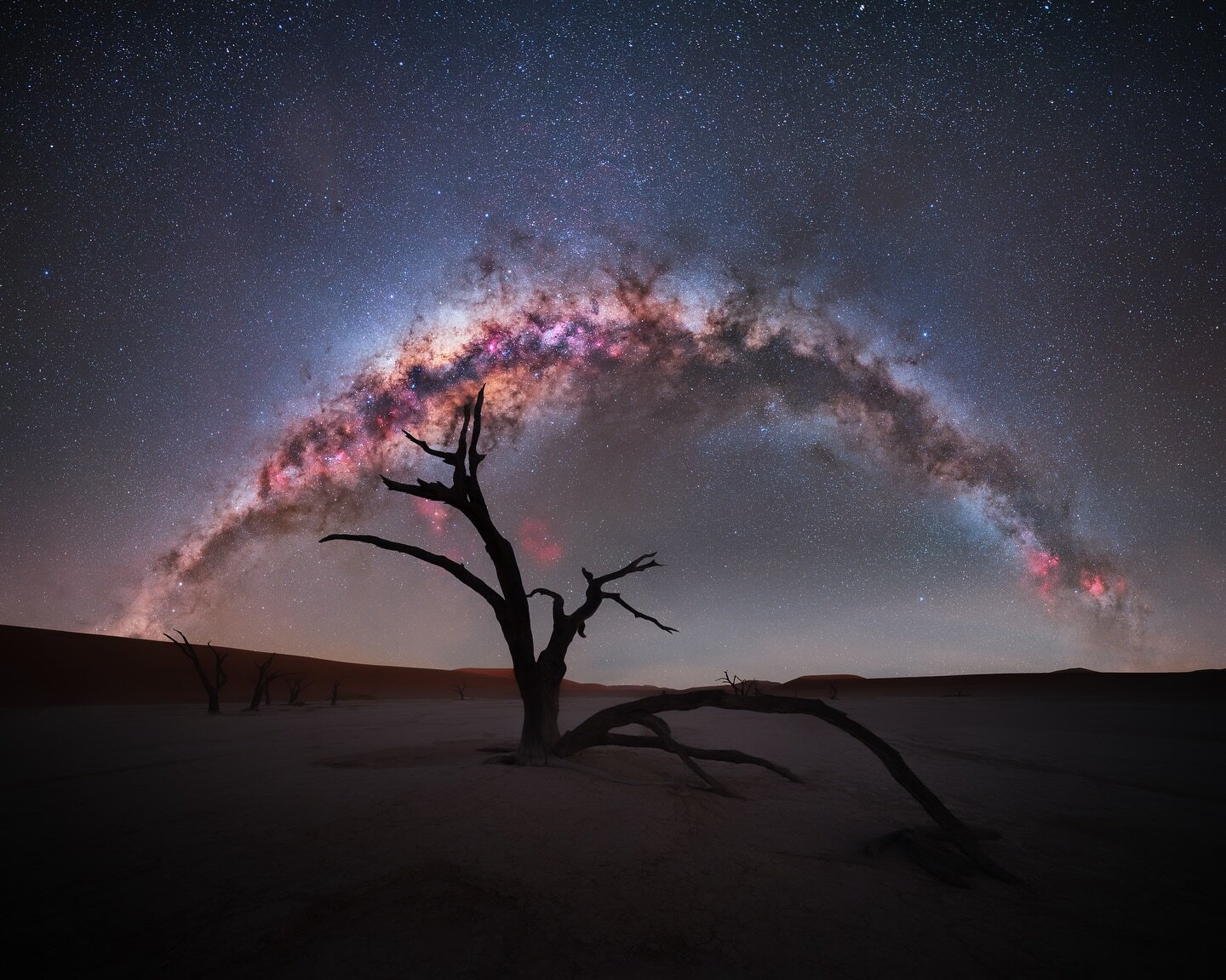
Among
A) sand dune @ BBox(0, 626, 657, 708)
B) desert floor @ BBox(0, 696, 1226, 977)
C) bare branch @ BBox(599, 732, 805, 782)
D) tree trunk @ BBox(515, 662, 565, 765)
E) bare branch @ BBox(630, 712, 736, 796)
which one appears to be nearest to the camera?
desert floor @ BBox(0, 696, 1226, 977)

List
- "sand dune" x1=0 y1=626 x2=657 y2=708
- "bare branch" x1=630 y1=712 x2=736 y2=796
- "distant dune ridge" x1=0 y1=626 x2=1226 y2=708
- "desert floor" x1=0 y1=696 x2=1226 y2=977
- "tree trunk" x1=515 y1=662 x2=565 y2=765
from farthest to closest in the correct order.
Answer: "distant dune ridge" x1=0 y1=626 x2=1226 y2=708 → "sand dune" x1=0 y1=626 x2=657 y2=708 → "tree trunk" x1=515 y1=662 x2=565 y2=765 → "bare branch" x1=630 y1=712 x2=736 y2=796 → "desert floor" x1=0 y1=696 x2=1226 y2=977

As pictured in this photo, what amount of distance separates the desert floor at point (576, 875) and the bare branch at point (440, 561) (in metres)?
2.69

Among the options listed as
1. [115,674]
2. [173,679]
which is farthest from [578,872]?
[115,674]

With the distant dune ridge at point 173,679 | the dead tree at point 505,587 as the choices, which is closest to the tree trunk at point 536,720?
the dead tree at point 505,587

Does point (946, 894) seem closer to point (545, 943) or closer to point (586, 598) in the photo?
point (545, 943)

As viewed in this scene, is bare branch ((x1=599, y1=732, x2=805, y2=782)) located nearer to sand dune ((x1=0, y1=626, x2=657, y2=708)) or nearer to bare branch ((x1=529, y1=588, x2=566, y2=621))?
bare branch ((x1=529, y1=588, x2=566, y2=621))

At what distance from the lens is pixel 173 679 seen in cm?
5112

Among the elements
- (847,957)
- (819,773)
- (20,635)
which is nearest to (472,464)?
(847,957)

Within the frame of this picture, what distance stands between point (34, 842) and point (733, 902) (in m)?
6.80

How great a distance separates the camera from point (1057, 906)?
4.10 metres

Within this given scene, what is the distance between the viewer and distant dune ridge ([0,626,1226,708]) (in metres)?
43.2

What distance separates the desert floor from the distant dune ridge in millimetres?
41179

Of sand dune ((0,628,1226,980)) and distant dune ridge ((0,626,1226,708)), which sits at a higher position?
sand dune ((0,628,1226,980))

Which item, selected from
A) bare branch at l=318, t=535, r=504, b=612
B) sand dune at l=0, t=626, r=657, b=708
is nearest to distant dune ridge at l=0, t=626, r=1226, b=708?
sand dune at l=0, t=626, r=657, b=708
